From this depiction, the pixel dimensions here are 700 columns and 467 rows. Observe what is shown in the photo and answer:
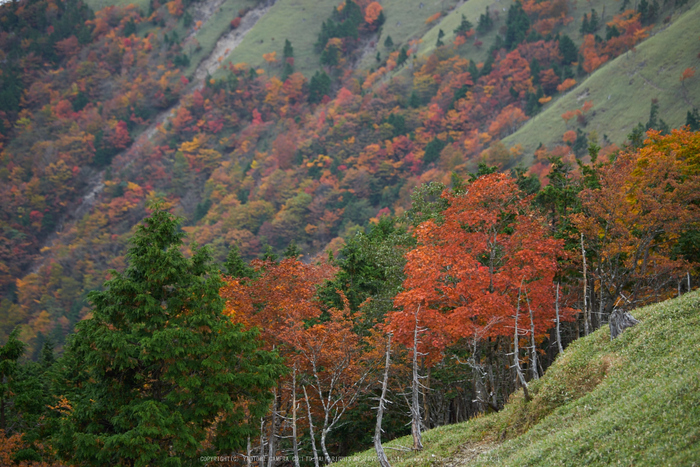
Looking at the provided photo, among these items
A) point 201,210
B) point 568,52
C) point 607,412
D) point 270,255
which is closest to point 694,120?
point 270,255

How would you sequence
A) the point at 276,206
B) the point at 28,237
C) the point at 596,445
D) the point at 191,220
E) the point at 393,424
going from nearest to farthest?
1. the point at 596,445
2. the point at 393,424
3. the point at 276,206
4. the point at 191,220
5. the point at 28,237

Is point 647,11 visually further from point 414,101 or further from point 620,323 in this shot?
point 620,323

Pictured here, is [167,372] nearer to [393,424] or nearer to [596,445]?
[596,445]

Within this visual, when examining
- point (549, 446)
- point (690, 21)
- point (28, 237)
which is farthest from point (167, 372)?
point (28, 237)

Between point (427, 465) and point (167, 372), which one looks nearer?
point (427, 465)

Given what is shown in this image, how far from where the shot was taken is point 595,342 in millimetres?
20234

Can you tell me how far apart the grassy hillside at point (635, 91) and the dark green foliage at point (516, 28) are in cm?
4391

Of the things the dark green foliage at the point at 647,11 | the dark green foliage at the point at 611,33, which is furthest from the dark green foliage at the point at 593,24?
the dark green foliage at the point at 647,11

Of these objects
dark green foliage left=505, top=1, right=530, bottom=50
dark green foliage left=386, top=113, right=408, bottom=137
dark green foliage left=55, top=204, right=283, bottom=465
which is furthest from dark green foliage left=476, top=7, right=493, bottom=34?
dark green foliage left=55, top=204, right=283, bottom=465

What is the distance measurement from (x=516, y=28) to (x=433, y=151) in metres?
57.4

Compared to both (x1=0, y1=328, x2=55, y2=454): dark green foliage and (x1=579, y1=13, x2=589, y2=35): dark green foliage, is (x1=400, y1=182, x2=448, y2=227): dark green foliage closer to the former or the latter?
(x1=0, y1=328, x2=55, y2=454): dark green foliage

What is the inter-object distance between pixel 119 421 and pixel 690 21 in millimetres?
129012

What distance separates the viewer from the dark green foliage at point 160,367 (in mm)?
20125

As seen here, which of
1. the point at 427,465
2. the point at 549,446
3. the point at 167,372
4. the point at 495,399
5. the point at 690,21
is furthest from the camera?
the point at 690,21
